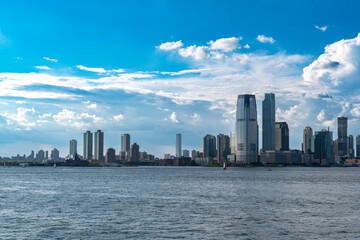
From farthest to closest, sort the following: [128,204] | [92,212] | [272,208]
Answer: [128,204] < [272,208] < [92,212]

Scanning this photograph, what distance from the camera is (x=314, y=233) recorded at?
49188 millimetres

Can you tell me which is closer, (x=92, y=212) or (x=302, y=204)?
(x=92, y=212)

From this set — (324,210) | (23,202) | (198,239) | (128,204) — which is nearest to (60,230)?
(198,239)

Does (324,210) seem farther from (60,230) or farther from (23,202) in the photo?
(23,202)

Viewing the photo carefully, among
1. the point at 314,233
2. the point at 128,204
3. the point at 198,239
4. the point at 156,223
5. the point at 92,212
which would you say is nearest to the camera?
the point at 198,239

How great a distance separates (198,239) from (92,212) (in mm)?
24182

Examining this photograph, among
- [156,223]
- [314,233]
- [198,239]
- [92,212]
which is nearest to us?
[198,239]

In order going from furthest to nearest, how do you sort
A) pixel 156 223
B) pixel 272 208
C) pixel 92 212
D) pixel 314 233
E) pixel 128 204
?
1. pixel 128 204
2. pixel 272 208
3. pixel 92 212
4. pixel 156 223
5. pixel 314 233

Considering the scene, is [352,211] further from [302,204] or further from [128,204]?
[128,204]

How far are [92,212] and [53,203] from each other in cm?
1573

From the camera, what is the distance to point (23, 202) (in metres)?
79.6

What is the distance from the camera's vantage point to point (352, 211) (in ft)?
224

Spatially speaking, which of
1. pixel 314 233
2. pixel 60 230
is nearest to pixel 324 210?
pixel 314 233

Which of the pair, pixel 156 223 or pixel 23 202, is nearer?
pixel 156 223
